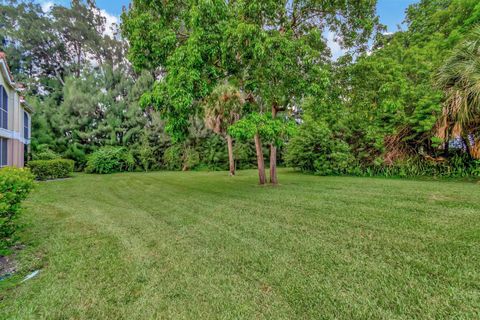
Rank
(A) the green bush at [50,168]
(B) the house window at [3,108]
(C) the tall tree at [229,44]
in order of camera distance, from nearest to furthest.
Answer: (C) the tall tree at [229,44] < (B) the house window at [3,108] < (A) the green bush at [50,168]

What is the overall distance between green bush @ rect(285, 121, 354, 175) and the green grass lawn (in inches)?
233

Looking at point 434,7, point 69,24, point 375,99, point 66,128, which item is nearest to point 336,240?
point 375,99

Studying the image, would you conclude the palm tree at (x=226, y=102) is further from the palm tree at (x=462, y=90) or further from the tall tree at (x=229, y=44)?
the palm tree at (x=462, y=90)

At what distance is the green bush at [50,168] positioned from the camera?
11.0 m

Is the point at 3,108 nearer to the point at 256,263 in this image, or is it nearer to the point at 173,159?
the point at 173,159

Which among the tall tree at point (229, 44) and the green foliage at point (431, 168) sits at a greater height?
the tall tree at point (229, 44)

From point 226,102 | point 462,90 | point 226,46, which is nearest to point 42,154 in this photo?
point 226,102

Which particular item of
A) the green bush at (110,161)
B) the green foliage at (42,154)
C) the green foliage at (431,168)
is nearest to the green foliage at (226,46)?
the green foliage at (431,168)

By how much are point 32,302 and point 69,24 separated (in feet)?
90.3

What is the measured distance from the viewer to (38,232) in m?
3.80

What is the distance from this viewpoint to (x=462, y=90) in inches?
269

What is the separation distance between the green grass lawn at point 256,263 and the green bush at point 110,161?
1149cm

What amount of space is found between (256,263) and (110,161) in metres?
16.0

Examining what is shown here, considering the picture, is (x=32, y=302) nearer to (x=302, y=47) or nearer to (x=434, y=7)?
(x=302, y=47)
